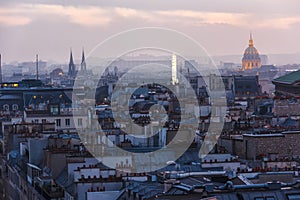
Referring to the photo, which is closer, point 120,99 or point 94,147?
point 94,147

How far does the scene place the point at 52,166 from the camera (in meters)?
28.3

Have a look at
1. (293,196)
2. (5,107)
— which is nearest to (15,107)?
(5,107)

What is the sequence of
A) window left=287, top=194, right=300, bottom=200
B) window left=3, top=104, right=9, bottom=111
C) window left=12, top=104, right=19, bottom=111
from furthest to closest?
window left=12, top=104, right=19, bottom=111
window left=3, top=104, right=9, bottom=111
window left=287, top=194, right=300, bottom=200

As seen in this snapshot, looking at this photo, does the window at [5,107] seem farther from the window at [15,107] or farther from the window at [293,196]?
the window at [293,196]

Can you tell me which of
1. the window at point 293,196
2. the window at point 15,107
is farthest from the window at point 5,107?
the window at point 293,196

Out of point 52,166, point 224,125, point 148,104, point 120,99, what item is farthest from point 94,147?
point 120,99

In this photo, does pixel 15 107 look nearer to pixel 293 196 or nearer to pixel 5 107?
pixel 5 107

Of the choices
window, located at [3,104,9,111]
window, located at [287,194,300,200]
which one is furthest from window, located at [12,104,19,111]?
window, located at [287,194,300,200]

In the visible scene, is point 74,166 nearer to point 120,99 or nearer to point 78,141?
point 78,141

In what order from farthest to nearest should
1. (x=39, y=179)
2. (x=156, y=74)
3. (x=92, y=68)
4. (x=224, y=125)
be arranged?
(x=92, y=68), (x=156, y=74), (x=224, y=125), (x=39, y=179)

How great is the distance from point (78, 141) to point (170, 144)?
384 cm

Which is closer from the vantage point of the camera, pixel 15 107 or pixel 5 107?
pixel 15 107

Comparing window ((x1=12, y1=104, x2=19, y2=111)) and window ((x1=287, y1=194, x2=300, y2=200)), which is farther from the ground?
window ((x1=12, y1=104, x2=19, y2=111))

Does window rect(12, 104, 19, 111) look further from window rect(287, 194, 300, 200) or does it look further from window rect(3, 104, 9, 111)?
window rect(287, 194, 300, 200)
